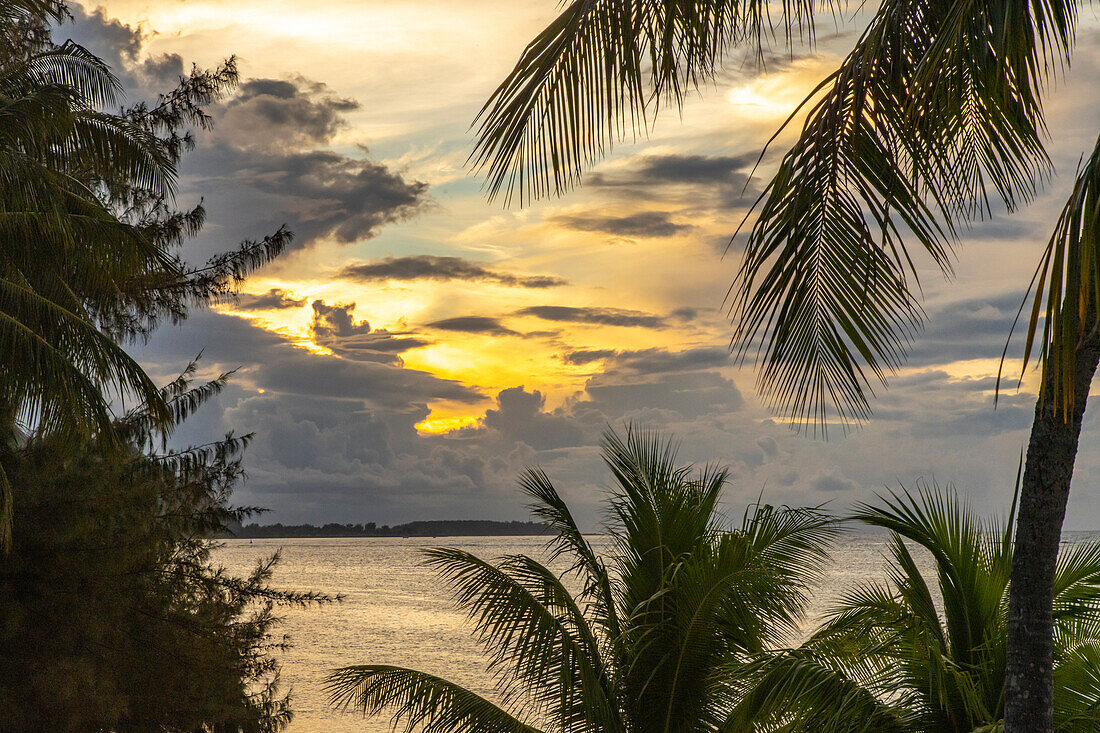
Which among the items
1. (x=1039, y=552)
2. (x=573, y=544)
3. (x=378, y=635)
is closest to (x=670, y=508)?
(x=573, y=544)

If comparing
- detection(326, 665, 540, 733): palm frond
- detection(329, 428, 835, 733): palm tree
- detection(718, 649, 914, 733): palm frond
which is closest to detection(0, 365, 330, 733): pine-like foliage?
detection(326, 665, 540, 733): palm frond

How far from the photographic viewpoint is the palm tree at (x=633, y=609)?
8633 millimetres

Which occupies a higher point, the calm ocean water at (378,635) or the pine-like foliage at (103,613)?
the pine-like foliage at (103,613)

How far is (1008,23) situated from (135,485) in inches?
512

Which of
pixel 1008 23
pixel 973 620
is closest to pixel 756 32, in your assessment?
pixel 1008 23

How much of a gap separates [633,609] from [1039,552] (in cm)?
565

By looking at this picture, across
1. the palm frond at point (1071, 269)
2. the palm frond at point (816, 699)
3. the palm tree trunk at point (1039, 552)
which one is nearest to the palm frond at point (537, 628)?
the palm frond at point (816, 699)

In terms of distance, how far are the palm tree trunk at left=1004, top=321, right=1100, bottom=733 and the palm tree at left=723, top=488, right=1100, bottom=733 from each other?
1.36 meters

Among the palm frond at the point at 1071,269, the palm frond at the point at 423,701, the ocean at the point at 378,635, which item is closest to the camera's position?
the palm frond at the point at 1071,269

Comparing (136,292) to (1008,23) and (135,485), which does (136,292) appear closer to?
(135,485)

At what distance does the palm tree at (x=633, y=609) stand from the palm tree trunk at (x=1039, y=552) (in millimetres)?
3235

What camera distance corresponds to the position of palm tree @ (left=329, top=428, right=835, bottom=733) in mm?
8633

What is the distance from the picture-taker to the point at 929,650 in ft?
21.3

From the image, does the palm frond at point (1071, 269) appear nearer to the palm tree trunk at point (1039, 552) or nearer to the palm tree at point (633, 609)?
the palm tree trunk at point (1039, 552)
